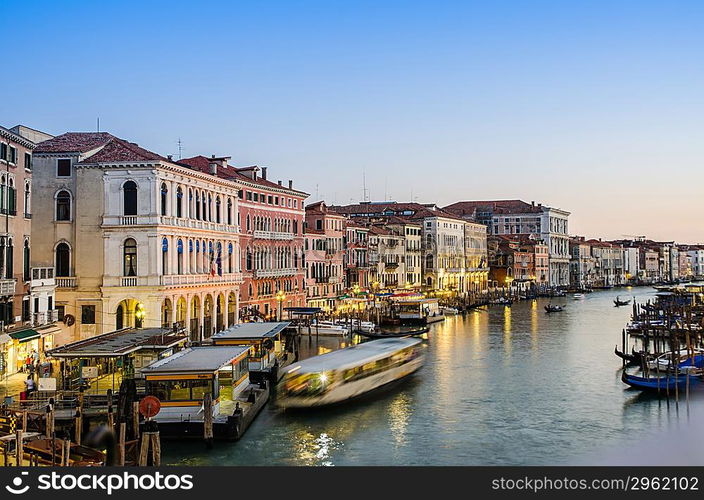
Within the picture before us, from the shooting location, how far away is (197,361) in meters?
11.3

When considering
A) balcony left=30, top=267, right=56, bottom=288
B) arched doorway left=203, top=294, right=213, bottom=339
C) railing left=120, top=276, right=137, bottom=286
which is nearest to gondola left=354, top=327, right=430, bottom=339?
arched doorway left=203, top=294, right=213, bottom=339

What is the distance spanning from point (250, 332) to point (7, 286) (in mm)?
4815

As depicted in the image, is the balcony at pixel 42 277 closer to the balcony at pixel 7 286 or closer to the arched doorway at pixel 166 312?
the balcony at pixel 7 286

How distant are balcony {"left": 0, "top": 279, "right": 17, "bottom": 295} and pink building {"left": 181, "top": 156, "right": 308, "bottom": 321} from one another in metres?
9.55

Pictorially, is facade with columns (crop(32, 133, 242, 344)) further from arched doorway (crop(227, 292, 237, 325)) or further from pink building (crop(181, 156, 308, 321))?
pink building (crop(181, 156, 308, 321))

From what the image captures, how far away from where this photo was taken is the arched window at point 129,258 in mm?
17172

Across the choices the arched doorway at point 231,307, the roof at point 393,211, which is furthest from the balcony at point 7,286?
the roof at point 393,211

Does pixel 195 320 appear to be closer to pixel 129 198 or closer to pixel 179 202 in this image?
pixel 179 202

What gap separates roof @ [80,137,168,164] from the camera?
56.0 ft

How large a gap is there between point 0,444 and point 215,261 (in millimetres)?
11722

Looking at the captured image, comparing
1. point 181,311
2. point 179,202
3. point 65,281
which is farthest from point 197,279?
point 65,281

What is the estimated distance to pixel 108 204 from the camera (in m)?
17.1

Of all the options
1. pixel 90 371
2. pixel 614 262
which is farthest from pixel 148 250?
pixel 614 262
